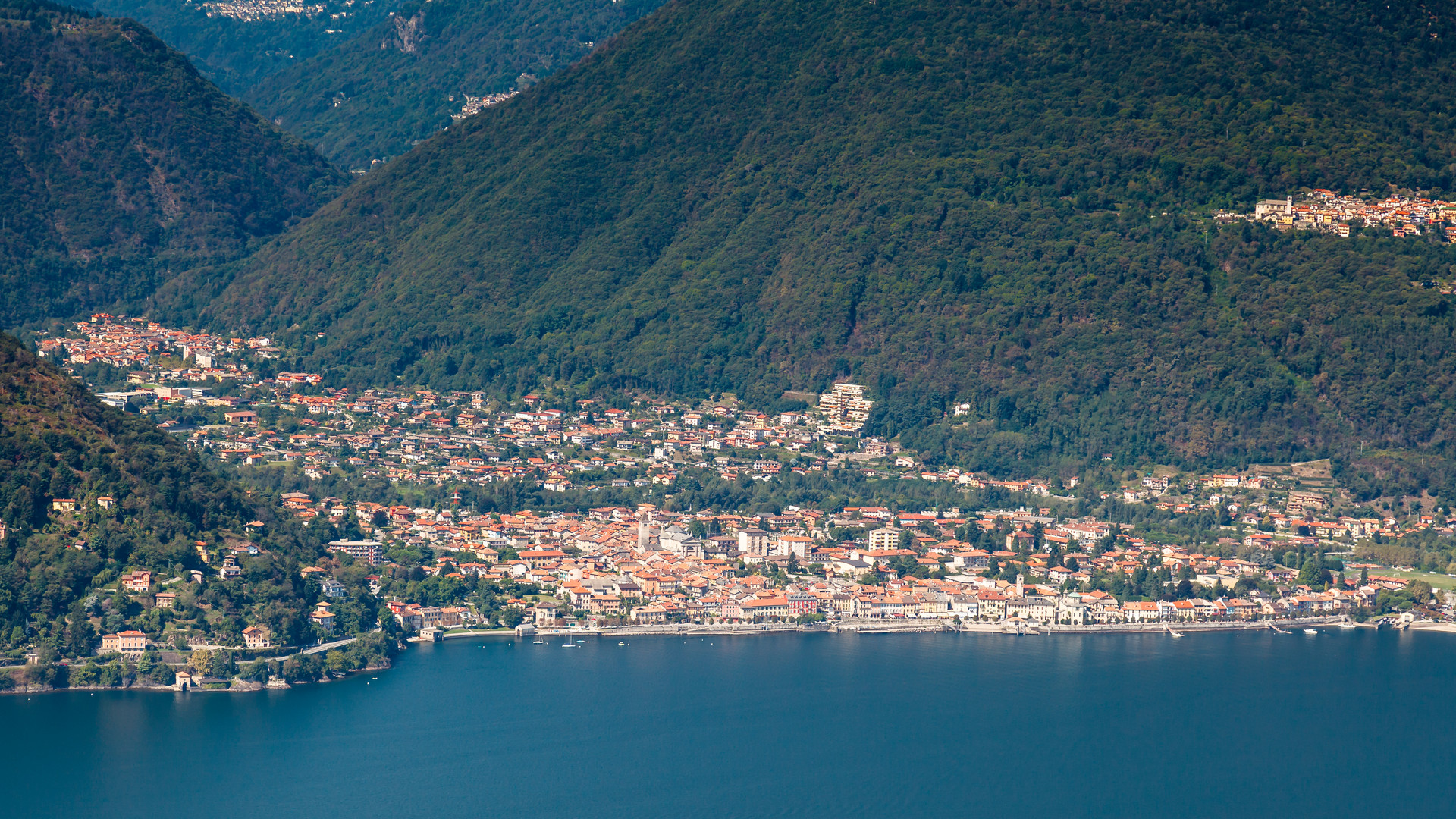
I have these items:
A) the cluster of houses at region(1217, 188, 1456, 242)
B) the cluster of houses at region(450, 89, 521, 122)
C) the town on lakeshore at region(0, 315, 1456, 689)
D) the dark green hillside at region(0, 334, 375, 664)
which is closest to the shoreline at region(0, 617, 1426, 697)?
the town on lakeshore at region(0, 315, 1456, 689)

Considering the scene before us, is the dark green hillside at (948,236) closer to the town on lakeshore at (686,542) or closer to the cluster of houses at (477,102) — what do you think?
the town on lakeshore at (686,542)

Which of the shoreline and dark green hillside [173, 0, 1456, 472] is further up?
dark green hillside [173, 0, 1456, 472]

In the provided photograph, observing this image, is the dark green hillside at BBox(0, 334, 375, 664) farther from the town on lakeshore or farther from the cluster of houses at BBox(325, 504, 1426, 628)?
the cluster of houses at BBox(325, 504, 1426, 628)

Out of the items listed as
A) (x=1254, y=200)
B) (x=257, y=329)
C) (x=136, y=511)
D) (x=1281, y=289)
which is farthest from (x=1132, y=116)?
(x=136, y=511)

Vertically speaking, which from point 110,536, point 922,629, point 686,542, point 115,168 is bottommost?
point 922,629

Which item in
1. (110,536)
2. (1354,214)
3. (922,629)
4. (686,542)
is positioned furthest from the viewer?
(1354,214)

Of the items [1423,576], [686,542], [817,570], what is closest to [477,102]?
[686,542]

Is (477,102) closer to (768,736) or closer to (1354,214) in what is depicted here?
(1354,214)

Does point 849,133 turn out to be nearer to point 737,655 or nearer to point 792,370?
point 792,370
